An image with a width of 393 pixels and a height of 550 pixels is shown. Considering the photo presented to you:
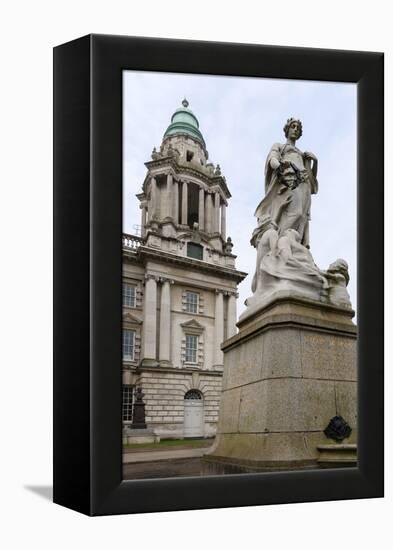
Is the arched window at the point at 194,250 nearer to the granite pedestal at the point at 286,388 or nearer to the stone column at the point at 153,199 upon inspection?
the stone column at the point at 153,199

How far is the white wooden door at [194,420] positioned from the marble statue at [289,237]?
1.94 metres

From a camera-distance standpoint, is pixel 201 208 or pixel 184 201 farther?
pixel 184 201

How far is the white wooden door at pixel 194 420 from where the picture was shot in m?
13.5

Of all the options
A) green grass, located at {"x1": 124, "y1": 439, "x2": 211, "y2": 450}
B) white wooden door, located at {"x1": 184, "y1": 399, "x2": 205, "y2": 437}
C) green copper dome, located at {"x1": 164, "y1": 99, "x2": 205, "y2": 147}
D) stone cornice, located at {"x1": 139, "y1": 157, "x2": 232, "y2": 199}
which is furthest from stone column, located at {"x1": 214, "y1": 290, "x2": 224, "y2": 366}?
green copper dome, located at {"x1": 164, "y1": 99, "x2": 205, "y2": 147}

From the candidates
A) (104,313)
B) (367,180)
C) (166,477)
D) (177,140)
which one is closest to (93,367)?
(104,313)

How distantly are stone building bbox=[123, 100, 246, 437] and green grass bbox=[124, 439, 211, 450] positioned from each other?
107 millimetres

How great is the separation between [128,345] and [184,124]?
3448 millimetres

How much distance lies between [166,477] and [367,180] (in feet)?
18.8

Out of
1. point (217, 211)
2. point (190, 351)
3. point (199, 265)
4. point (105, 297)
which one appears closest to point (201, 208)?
point (217, 211)

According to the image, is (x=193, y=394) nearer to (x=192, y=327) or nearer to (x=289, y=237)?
(x=192, y=327)

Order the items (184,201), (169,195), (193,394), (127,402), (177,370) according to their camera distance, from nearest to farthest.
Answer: (127,402)
(193,394)
(177,370)
(169,195)
(184,201)

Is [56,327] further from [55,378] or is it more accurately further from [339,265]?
[339,265]

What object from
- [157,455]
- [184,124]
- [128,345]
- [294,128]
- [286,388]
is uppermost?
[294,128]

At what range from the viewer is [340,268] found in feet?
47.0
